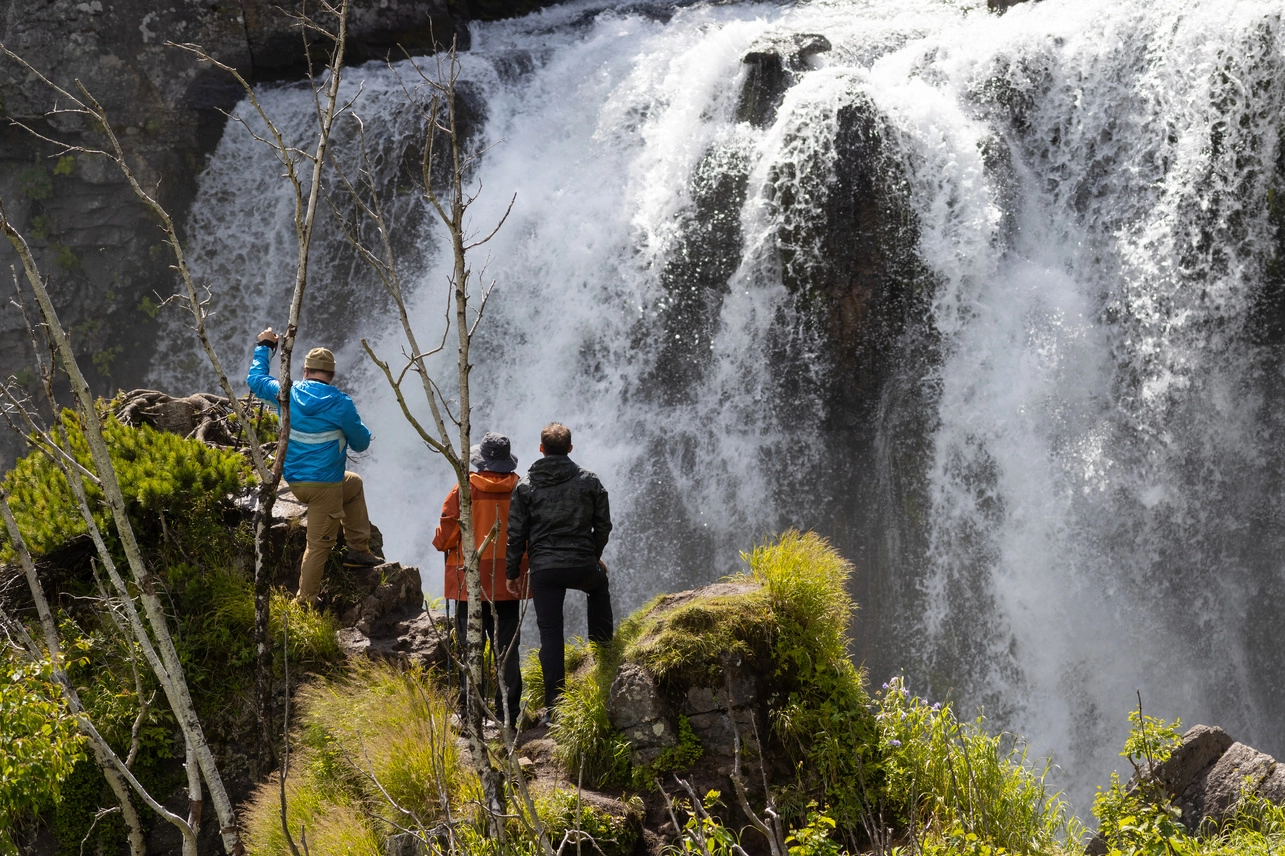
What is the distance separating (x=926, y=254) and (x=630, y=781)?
8.33m

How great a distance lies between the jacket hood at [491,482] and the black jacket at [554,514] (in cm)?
26

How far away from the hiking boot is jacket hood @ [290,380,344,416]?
158 cm

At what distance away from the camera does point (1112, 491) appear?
10.7m

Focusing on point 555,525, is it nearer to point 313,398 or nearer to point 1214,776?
point 313,398

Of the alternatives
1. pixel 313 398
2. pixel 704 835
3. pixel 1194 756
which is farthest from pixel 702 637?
pixel 1194 756

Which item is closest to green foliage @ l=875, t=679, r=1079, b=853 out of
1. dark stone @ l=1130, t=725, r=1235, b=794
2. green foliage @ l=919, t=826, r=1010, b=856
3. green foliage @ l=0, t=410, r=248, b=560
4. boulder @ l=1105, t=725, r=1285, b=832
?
green foliage @ l=919, t=826, r=1010, b=856

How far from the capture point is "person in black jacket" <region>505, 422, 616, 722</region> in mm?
6145

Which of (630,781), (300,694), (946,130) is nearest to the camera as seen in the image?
(630,781)

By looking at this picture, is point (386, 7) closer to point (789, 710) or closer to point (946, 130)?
point (946, 130)

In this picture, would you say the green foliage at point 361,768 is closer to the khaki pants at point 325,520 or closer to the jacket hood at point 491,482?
the khaki pants at point 325,520

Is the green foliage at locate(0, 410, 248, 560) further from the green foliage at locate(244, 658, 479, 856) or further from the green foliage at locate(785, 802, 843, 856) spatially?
the green foliage at locate(785, 802, 843, 856)

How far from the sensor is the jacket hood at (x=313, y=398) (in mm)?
6859

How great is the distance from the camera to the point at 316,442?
705 centimetres

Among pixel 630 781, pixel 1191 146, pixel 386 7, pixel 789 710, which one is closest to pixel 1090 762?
pixel 789 710
